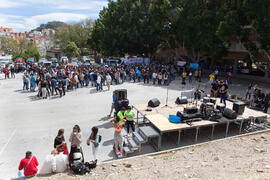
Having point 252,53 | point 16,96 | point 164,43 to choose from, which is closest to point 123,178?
point 16,96

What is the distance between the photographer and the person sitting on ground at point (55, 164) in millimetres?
5496

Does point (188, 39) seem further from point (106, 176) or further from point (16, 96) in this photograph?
point (106, 176)

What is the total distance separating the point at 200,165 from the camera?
5934 mm

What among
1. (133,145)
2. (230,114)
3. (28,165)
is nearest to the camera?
(28,165)

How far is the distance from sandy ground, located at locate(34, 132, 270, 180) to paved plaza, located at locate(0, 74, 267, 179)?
1252 mm

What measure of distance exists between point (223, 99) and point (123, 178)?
813cm

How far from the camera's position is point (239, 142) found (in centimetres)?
757

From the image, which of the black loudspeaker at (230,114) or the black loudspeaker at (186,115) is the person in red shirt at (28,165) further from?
the black loudspeaker at (230,114)

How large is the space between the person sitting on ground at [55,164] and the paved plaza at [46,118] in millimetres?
1079

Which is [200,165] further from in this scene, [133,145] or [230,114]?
[230,114]

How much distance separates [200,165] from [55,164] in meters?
4.27

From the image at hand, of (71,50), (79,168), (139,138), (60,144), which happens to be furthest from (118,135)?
(71,50)

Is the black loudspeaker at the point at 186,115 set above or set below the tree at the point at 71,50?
below

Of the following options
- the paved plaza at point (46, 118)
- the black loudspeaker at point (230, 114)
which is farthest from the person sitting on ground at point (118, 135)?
the black loudspeaker at point (230, 114)
